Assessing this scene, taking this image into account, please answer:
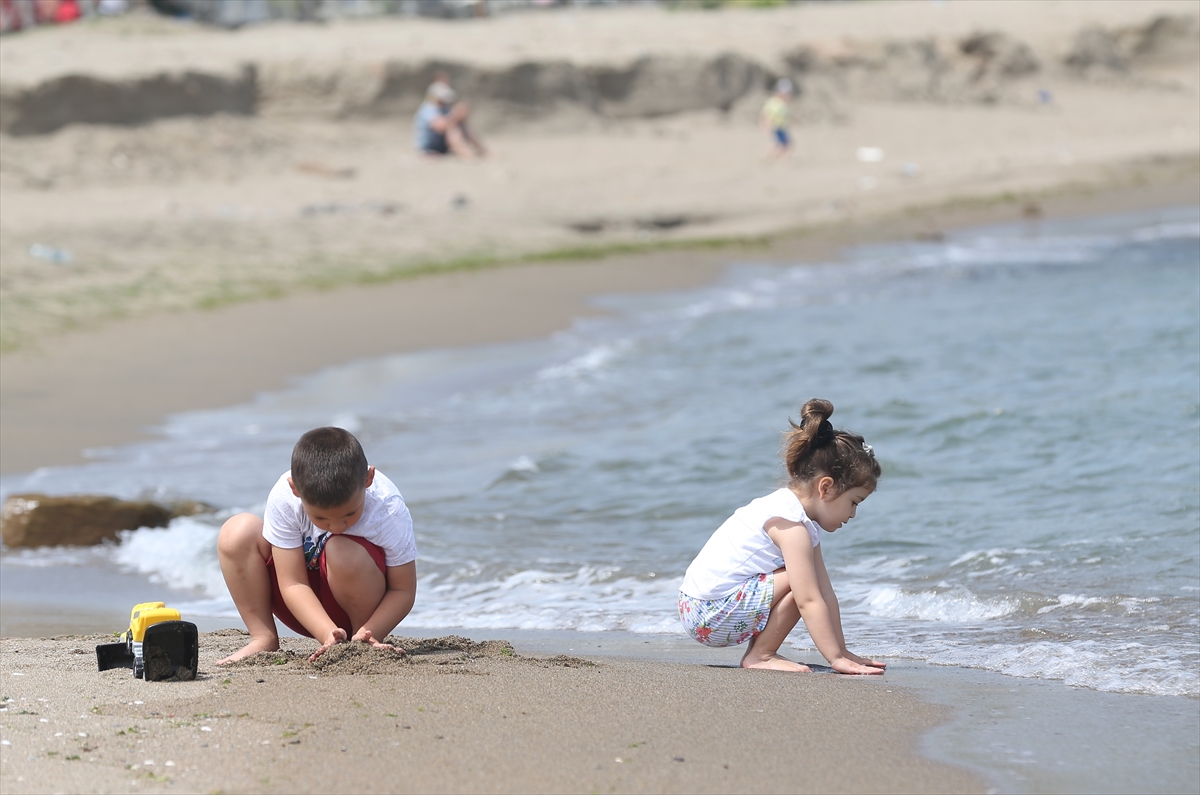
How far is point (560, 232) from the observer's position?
16750mm

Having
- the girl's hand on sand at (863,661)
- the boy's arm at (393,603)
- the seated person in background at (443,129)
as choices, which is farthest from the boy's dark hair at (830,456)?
the seated person in background at (443,129)

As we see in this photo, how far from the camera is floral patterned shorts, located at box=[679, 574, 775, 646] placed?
4.00 m

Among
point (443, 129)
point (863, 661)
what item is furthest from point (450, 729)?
point (443, 129)

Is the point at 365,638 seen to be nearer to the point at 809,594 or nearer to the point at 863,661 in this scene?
the point at 809,594

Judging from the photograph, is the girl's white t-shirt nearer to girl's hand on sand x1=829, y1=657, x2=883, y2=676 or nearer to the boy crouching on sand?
girl's hand on sand x1=829, y1=657, x2=883, y2=676

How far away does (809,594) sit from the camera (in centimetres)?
387

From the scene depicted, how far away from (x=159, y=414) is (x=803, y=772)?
6710 mm

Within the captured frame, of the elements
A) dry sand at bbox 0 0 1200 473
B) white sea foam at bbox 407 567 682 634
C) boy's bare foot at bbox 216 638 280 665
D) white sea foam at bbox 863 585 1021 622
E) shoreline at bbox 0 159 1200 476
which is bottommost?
white sea foam at bbox 863 585 1021 622

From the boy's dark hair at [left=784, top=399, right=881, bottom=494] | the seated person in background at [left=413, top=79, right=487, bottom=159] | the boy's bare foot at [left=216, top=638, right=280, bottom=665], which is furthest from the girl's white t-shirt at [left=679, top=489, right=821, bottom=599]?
the seated person in background at [left=413, top=79, right=487, bottom=159]

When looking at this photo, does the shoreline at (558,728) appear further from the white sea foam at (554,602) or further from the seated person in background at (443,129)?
the seated person in background at (443,129)

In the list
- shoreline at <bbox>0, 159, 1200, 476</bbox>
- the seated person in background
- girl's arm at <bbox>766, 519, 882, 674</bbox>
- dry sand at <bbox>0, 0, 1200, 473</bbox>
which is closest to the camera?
girl's arm at <bbox>766, 519, 882, 674</bbox>

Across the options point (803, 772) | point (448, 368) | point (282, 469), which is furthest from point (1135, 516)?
point (448, 368)

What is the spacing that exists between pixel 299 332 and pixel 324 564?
760 cm

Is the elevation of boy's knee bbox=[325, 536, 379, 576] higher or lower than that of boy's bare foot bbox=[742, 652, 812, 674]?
higher
